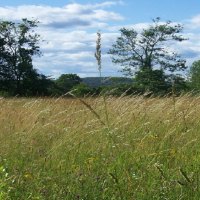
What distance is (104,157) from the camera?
13.9ft

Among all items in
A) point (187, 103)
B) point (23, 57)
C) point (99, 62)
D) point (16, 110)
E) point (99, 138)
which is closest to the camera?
point (99, 62)

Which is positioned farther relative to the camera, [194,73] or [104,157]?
[194,73]

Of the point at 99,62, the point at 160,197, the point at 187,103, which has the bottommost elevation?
the point at 160,197

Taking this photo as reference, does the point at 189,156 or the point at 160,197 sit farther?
the point at 189,156

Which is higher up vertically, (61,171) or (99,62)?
(99,62)

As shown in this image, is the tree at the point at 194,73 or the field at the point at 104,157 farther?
the tree at the point at 194,73

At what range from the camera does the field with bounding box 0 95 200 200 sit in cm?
334

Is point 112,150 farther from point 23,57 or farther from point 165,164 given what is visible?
point 23,57

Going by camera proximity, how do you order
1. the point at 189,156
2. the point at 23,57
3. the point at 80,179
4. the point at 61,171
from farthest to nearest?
the point at 23,57 < the point at 189,156 < the point at 61,171 < the point at 80,179

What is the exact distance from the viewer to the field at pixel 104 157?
11.0 ft

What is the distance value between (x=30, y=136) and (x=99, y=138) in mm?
711

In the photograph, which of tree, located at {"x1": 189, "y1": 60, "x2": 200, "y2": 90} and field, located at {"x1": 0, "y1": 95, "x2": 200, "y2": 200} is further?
tree, located at {"x1": 189, "y1": 60, "x2": 200, "y2": 90}

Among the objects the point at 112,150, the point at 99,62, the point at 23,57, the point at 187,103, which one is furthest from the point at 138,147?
the point at 23,57

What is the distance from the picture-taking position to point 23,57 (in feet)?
167
